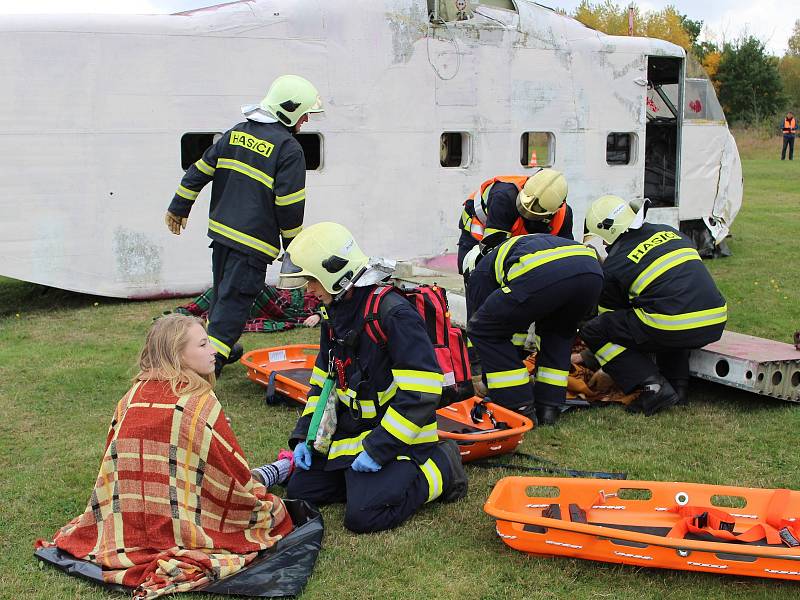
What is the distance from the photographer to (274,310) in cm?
842

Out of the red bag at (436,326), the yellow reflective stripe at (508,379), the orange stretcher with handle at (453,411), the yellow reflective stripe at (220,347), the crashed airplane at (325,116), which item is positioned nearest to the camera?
the red bag at (436,326)

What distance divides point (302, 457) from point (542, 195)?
281 cm

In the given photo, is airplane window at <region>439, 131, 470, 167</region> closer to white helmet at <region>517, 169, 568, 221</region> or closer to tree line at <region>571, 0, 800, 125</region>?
white helmet at <region>517, 169, 568, 221</region>

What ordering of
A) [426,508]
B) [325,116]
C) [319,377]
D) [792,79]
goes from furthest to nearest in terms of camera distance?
[792,79], [325,116], [319,377], [426,508]

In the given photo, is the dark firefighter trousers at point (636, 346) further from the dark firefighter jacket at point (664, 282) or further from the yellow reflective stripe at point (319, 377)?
the yellow reflective stripe at point (319, 377)

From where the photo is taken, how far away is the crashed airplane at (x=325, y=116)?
8.48 meters

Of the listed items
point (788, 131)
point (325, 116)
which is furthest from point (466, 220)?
point (788, 131)

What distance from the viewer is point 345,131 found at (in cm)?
963

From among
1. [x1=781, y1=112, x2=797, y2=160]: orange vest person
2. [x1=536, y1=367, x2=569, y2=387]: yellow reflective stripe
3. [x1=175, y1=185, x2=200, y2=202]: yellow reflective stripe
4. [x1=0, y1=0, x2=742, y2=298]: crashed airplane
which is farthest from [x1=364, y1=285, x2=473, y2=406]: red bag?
[x1=781, y1=112, x2=797, y2=160]: orange vest person

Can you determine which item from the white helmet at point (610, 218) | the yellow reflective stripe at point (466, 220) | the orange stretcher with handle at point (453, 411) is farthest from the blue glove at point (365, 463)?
the yellow reflective stripe at point (466, 220)

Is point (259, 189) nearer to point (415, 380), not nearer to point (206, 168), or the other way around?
point (206, 168)

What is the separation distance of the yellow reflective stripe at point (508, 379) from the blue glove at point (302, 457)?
1661mm

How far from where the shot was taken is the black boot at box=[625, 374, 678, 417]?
226 inches

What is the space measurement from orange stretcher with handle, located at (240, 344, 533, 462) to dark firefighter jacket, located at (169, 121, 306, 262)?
88 cm
